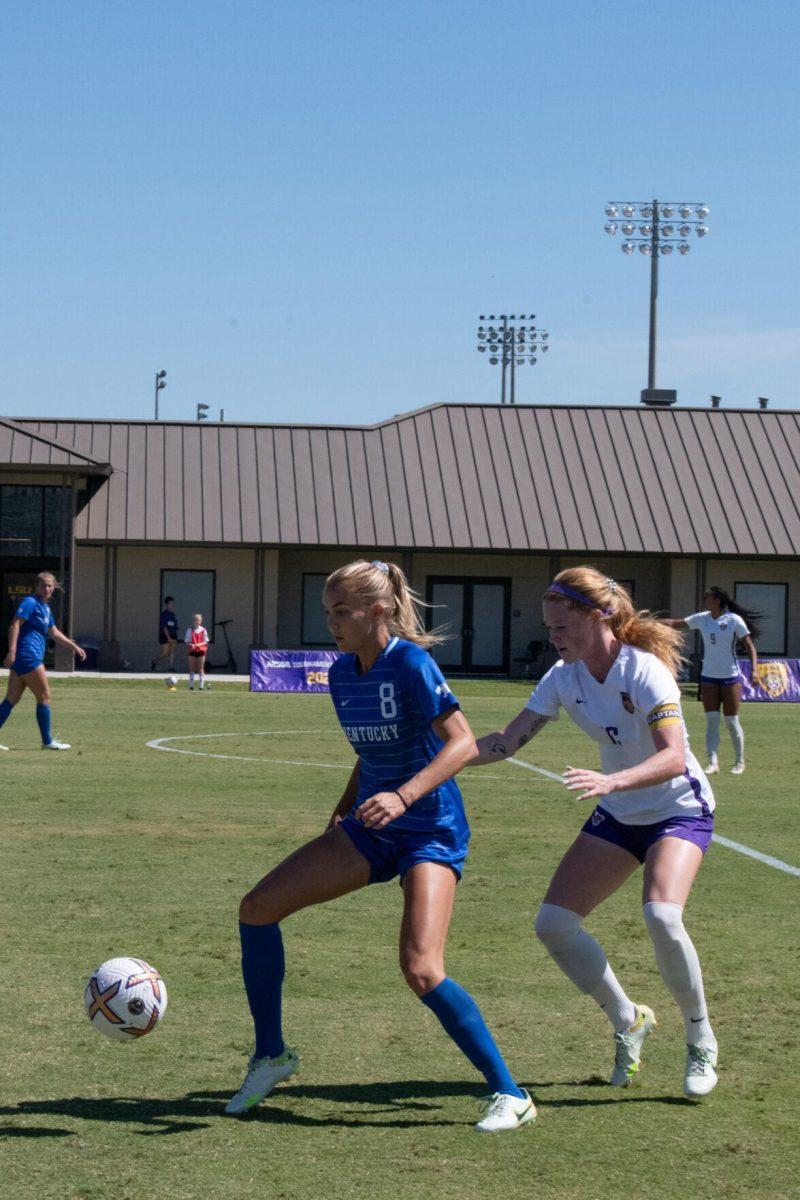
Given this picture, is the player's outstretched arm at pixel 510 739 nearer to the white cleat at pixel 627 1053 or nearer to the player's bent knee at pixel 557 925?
the player's bent knee at pixel 557 925

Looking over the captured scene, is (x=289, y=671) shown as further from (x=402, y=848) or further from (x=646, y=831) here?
(x=402, y=848)

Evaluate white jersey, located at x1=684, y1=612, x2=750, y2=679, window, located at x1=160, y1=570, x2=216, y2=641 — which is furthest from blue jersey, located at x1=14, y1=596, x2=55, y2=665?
window, located at x1=160, y1=570, x2=216, y2=641

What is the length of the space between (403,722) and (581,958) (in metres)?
1.34

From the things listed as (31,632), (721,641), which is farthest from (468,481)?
(31,632)

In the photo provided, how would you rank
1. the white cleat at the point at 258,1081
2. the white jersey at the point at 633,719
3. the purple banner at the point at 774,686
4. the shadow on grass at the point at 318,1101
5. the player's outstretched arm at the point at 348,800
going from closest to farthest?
the shadow on grass at the point at 318,1101 → the white cleat at the point at 258,1081 → the white jersey at the point at 633,719 → the player's outstretched arm at the point at 348,800 → the purple banner at the point at 774,686

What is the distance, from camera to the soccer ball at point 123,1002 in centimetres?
627

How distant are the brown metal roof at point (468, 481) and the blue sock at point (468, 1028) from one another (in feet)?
125

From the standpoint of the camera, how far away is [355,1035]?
6977mm

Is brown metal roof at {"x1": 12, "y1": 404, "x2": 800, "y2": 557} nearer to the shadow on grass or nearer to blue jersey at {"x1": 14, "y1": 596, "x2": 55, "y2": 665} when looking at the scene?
blue jersey at {"x1": 14, "y1": 596, "x2": 55, "y2": 665}

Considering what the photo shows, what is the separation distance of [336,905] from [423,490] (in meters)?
35.7

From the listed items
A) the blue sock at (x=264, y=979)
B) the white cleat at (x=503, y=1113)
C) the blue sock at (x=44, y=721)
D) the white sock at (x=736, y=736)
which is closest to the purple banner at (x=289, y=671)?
the blue sock at (x=44, y=721)

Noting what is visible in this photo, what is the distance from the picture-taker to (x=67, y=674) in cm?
4112

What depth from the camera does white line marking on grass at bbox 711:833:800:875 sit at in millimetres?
11781

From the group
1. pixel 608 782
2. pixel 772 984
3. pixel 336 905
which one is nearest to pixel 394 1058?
pixel 608 782
